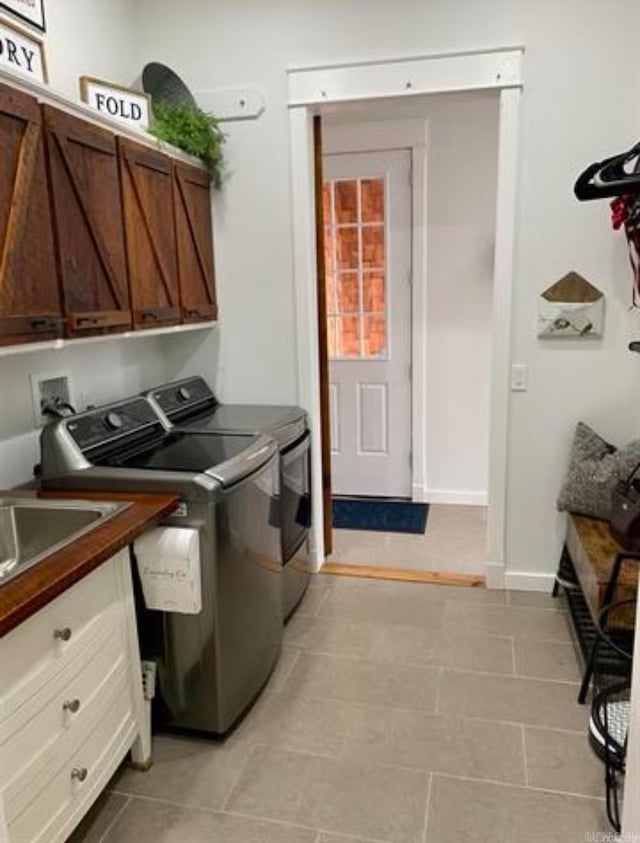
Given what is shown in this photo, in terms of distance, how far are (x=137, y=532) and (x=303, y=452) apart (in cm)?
139

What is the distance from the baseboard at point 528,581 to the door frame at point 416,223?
1353 millimetres

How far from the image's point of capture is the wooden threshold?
124 inches

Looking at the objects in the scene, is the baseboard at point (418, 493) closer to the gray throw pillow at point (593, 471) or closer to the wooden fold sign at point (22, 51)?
the gray throw pillow at point (593, 471)

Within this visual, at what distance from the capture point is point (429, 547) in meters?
3.63

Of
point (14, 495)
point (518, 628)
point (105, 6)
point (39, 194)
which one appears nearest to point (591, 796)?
point (518, 628)

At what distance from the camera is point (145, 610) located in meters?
1.96

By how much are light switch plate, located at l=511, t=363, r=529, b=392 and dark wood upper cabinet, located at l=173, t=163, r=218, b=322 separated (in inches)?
57.3

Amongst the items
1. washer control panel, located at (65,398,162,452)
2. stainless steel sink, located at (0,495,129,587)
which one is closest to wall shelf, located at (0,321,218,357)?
washer control panel, located at (65,398,162,452)

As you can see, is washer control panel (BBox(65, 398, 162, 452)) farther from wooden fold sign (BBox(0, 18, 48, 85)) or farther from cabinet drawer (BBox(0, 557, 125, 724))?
wooden fold sign (BBox(0, 18, 48, 85))

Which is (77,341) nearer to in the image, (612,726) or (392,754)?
(392,754)

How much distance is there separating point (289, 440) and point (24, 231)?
1382mm

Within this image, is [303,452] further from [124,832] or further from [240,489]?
[124,832]

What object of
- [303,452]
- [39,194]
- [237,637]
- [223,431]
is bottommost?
[237,637]

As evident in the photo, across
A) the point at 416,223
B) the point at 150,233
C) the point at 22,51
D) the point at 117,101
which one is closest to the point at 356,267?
the point at 416,223
